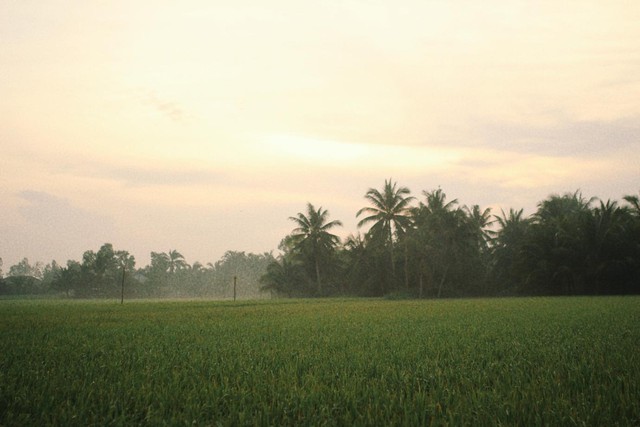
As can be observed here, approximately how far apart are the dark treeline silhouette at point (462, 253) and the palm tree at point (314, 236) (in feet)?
0.34

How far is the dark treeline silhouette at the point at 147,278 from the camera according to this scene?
66.4m

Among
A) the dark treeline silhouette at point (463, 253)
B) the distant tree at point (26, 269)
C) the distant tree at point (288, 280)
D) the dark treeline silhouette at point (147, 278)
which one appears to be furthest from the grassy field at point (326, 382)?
the distant tree at point (26, 269)

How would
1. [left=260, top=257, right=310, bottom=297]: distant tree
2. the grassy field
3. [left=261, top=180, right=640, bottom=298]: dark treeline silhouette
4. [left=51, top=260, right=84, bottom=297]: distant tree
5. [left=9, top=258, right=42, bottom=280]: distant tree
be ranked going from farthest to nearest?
[left=9, top=258, right=42, bottom=280]: distant tree
[left=51, top=260, right=84, bottom=297]: distant tree
[left=260, top=257, right=310, bottom=297]: distant tree
[left=261, top=180, right=640, bottom=298]: dark treeline silhouette
the grassy field

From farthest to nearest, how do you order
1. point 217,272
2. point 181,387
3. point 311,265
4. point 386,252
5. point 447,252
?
point 217,272
point 311,265
point 386,252
point 447,252
point 181,387

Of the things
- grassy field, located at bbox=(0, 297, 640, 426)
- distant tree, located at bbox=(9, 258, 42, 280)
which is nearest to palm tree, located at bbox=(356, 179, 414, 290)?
grassy field, located at bbox=(0, 297, 640, 426)

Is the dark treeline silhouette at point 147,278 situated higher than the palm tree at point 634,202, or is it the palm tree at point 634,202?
the palm tree at point 634,202

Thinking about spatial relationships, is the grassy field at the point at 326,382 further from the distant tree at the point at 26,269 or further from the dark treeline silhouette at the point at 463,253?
the distant tree at the point at 26,269

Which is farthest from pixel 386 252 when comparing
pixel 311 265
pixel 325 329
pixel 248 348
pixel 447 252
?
pixel 248 348

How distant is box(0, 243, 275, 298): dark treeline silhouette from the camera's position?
66375mm

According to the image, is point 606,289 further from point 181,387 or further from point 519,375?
point 181,387

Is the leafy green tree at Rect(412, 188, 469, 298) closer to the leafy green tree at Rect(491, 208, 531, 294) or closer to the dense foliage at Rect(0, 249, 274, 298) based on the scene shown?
the leafy green tree at Rect(491, 208, 531, 294)

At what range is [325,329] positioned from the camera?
9.31 meters

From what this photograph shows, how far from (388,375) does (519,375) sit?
1195mm

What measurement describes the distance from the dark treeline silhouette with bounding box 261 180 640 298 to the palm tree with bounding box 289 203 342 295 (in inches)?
4.1
